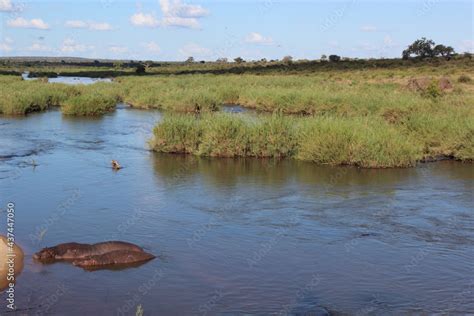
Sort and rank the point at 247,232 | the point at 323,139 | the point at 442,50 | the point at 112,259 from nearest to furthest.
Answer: the point at 112,259
the point at 247,232
the point at 323,139
the point at 442,50

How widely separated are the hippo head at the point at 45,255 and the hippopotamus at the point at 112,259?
35cm

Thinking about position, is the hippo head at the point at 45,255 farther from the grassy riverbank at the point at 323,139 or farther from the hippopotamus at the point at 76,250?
the grassy riverbank at the point at 323,139

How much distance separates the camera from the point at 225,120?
16.9 m

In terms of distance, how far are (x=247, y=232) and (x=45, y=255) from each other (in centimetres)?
326

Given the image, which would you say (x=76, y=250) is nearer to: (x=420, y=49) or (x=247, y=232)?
(x=247, y=232)

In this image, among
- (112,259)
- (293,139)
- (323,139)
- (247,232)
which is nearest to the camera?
(112,259)

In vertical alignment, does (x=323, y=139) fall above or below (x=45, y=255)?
above

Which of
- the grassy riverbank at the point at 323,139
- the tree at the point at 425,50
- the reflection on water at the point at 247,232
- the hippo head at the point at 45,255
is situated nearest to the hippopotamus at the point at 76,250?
the hippo head at the point at 45,255

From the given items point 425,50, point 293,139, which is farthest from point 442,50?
point 293,139

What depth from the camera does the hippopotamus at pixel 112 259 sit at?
8.38 metres

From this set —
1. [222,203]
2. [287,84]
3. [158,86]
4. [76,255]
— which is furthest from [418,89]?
[76,255]

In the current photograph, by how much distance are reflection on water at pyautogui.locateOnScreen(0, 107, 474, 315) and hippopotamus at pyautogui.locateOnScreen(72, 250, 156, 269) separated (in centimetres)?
23

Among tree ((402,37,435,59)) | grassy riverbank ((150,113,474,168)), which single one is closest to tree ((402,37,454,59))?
tree ((402,37,435,59))

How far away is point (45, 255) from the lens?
8.48 m
